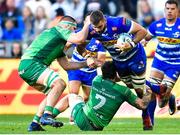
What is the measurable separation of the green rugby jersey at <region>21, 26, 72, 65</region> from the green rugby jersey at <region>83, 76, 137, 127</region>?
1547 mm

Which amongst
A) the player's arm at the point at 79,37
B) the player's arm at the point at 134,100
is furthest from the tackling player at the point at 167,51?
the player's arm at the point at 134,100

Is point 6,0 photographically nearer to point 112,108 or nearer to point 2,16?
point 2,16

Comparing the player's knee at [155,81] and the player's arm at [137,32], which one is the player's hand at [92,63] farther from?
the player's knee at [155,81]

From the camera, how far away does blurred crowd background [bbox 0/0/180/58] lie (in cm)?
2892

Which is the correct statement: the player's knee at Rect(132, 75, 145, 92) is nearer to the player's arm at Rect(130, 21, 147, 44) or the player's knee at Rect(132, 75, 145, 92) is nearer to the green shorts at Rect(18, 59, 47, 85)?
the player's arm at Rect(130, 21, 147, 44)

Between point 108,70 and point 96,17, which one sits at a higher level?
point 96,17

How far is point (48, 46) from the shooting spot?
60.4ft

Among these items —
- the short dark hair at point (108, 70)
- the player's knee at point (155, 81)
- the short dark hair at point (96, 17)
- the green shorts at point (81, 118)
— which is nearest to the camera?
the short dark hair at point (108, 70)

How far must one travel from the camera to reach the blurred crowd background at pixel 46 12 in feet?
94.9

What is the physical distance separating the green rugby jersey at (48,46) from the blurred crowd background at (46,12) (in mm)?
9580

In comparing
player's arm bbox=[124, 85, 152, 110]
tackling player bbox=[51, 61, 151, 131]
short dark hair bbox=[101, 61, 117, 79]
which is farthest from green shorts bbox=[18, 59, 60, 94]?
player's arm bbox=[124, 85, 152, 110]

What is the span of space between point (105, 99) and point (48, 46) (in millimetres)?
1888

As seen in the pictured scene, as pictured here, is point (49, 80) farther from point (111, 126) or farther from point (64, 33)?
point (111, 126)

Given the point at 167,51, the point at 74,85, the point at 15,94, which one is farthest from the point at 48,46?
the point at 15,94
